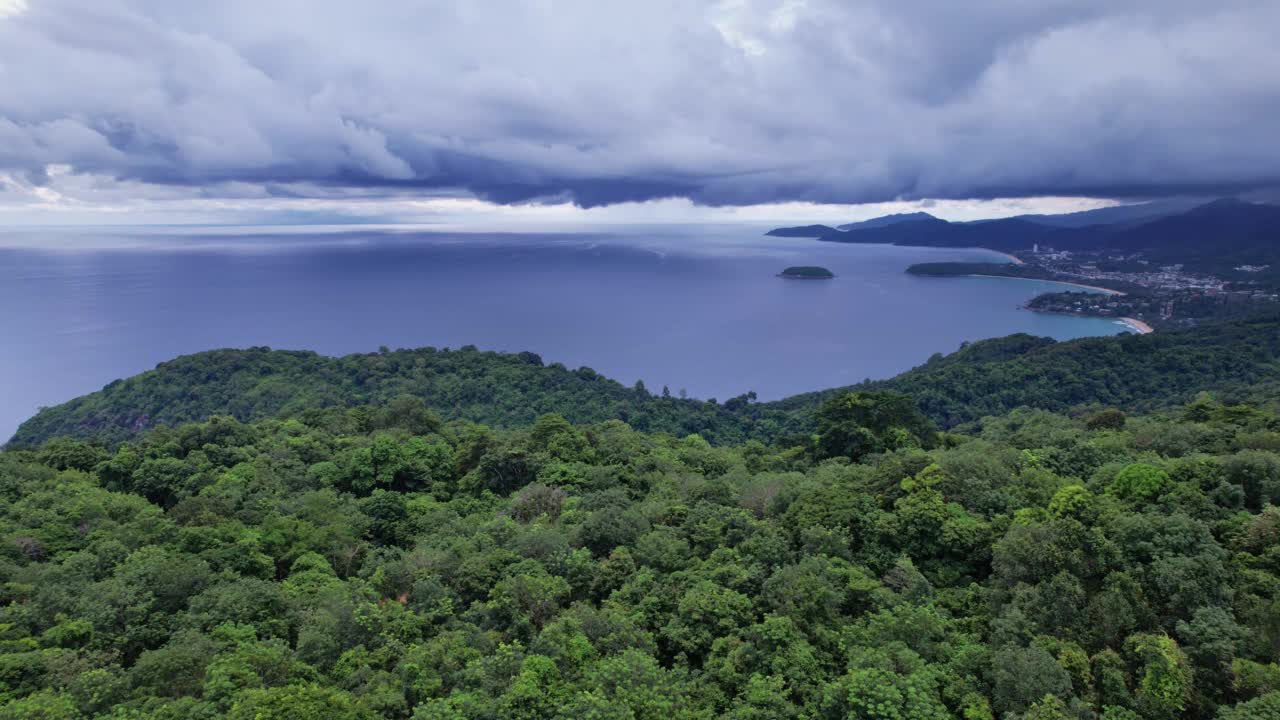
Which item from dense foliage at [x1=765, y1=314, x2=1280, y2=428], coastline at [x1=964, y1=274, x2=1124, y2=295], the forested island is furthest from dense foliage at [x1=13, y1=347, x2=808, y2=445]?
coastline at [x1=964, y1=274, x2=1124, y2=295]

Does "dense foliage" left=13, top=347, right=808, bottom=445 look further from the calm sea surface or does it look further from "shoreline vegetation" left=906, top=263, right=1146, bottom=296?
"shoreline vegetation" left=906, top=263, right=1146, bottom=296

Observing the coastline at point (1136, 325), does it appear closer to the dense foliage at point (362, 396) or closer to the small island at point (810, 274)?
the small island at point (810, 274)

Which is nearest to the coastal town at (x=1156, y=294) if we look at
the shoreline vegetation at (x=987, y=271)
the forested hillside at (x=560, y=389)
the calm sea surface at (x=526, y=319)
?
the shoreline vegetation at (x=987, y=271)

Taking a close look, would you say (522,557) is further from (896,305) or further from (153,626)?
(896,305)

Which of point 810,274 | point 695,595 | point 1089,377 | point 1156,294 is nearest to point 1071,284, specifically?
point 1156,294

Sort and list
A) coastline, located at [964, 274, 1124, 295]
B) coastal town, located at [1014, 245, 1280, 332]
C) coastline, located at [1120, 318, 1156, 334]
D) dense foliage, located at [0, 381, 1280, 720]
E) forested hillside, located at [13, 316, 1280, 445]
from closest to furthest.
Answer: dense foliage, located at [0, 381, 1280, 720] < forested hillside, located at [13, 316, 1280, 445] < coastline, located at [1120, 318, 1156, 334] < coastal town, located at [1014, 245, 1280, 332] < coastline, located at [964, 274, 1124, 295]

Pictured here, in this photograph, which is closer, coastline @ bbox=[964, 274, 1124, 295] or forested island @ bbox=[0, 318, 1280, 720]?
forested island @ bbox=[0, 318, 1280, 720]

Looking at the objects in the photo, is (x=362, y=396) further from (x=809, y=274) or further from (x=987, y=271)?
(x=987, y=271)
